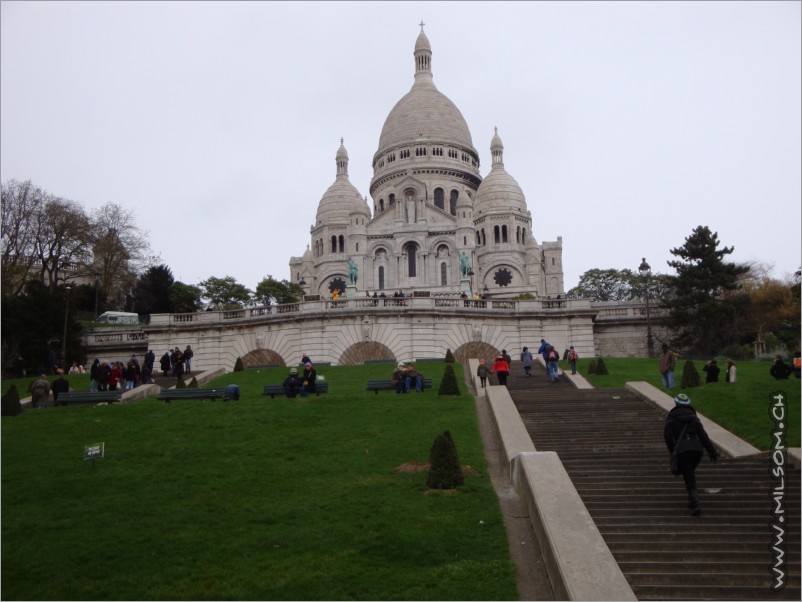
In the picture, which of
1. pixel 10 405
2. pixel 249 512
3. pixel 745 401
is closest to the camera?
pixel 249 512

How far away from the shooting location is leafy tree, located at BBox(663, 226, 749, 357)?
43031 mm

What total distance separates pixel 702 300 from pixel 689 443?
31967 millimetres

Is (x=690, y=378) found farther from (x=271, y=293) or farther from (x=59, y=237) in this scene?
(x=271, y=293)

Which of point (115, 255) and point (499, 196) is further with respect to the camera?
point (499, 196)

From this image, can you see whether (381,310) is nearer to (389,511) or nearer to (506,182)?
(389,511)

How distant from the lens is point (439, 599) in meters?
11.0

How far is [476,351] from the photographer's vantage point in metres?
41.8

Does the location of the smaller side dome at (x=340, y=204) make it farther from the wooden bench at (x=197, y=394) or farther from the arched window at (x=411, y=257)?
→ the wooden bench at (x=197, y=394)

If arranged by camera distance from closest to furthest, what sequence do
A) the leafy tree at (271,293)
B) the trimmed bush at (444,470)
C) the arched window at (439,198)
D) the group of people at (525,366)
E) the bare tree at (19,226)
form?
1. the trimmed bush at (444,470)
2. the group of people at (525,366)
3. the bare tree at (19,226)
4. the leafy tree at (271,293)
5. the arched window at (439,198)

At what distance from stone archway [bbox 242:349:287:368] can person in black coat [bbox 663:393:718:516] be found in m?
29.7

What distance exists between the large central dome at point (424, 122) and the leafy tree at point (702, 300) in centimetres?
6419

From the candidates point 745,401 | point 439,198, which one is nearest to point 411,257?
point 439,198

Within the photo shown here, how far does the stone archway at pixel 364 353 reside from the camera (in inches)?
1596

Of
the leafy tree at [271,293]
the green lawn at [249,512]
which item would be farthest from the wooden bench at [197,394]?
the leafy tree at [271,293]
